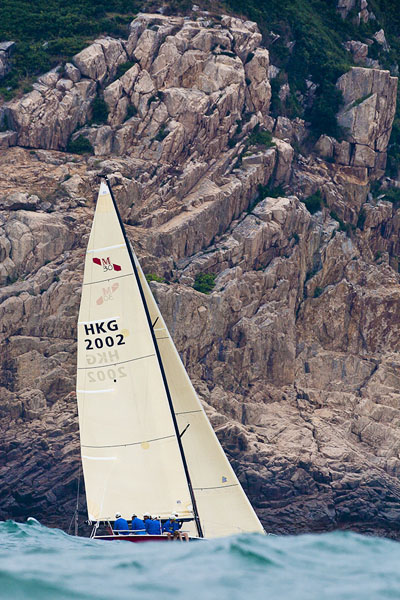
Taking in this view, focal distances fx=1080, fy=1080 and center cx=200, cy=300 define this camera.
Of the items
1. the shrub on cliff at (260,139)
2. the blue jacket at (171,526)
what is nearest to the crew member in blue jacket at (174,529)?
the blue jacket at (171,526)

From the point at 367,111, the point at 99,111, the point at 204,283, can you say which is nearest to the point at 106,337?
the point at 204,283

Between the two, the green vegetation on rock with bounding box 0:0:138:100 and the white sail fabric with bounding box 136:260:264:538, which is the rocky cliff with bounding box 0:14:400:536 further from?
the white sail fabric with bounding box 136:260:264:538

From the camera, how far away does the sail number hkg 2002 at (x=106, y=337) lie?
21.1 metres

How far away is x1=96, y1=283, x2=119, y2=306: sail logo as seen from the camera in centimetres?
2119

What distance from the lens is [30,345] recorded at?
113ft

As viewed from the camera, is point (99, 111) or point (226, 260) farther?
point (99, 111)

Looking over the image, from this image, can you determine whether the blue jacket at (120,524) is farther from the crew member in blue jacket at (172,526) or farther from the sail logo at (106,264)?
the sail logo at (106,264)

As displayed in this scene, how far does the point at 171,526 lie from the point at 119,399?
2661 millimetres

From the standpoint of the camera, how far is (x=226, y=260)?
1486 inches

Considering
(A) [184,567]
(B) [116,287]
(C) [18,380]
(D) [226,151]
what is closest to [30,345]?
(C) [18,380]

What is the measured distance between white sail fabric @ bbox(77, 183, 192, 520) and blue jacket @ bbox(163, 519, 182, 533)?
0.36 meters

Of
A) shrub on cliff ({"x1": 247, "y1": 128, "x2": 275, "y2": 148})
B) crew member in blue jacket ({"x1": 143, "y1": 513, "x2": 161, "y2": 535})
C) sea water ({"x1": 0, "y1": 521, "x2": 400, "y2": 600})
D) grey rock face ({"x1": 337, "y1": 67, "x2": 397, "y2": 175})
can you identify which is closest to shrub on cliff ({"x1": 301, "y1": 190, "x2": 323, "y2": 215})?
shrub on cliff ({"x1": 247, "y1": 128, "x2": 275, "y2": 148})

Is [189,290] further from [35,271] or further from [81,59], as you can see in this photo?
[81,59]

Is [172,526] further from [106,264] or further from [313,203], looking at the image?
[313,203]
